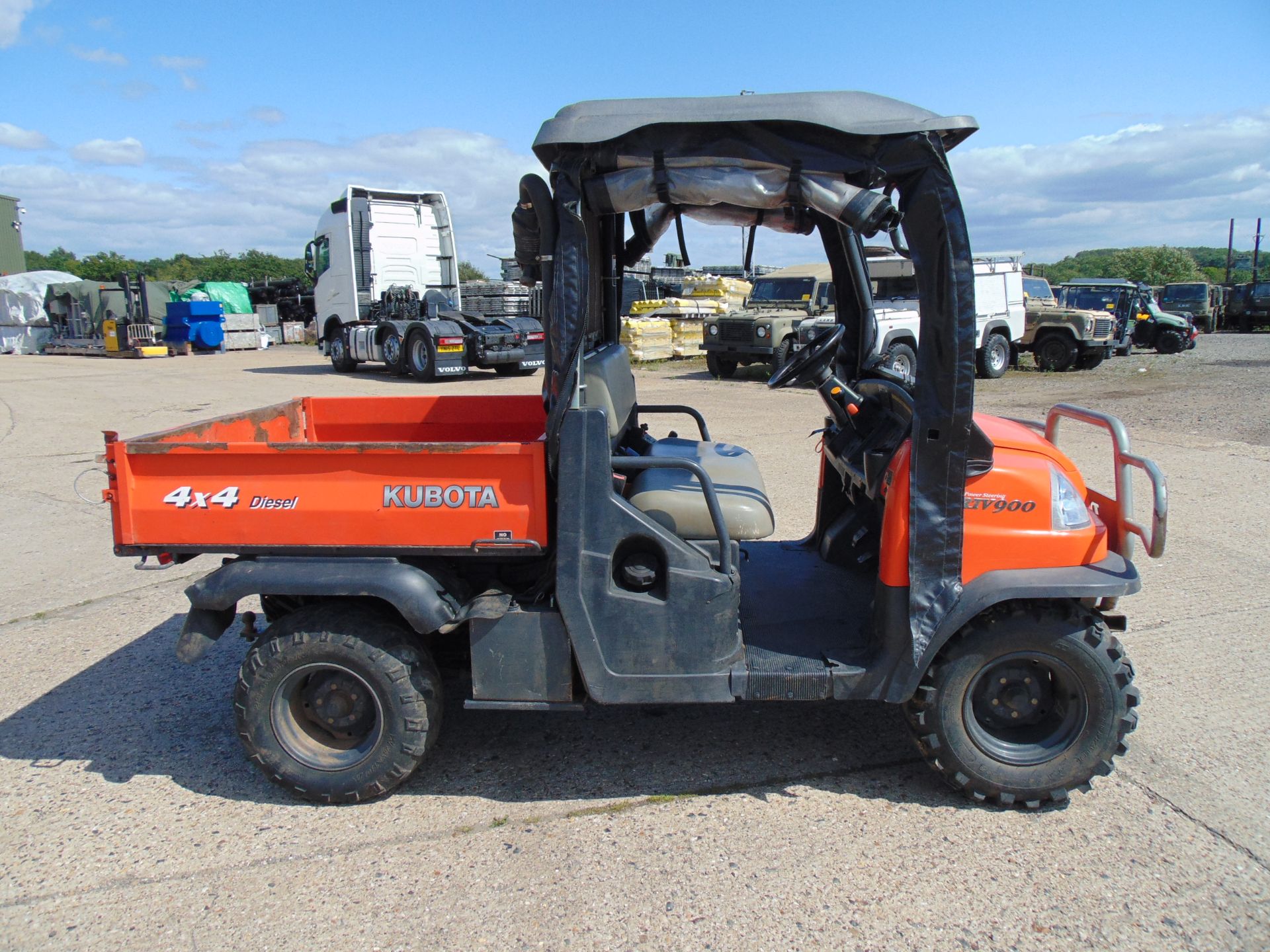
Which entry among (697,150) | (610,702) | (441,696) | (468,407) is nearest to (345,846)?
(441,696)

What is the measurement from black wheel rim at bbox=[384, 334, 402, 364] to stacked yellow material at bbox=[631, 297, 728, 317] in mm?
6867

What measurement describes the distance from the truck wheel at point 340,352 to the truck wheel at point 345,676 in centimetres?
1773

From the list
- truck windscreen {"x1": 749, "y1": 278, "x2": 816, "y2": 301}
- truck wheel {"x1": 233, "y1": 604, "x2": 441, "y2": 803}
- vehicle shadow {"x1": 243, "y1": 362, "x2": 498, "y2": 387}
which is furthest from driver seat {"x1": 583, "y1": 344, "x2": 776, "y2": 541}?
truck windscreen {"x1": 749, "y1": 278, "x2": 816, "y2": 301}

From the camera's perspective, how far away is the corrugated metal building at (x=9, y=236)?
39750 millimetres

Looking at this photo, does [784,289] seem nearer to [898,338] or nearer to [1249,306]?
[898,338]

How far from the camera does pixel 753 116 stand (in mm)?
2828

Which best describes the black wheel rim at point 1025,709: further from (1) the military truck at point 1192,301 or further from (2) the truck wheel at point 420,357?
(1) the military truck at point 1192,301

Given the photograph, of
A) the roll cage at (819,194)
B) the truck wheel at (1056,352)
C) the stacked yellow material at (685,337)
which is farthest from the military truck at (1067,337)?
the roll cage at (819,194)

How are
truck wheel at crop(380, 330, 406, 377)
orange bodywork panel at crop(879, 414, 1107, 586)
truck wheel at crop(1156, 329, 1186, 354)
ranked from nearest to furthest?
orange bodywork panel at crop(879, 414, 1107, 586) → truck wheel at crop(380, 330, 406, 377) → truck wheel at crop(1156, 329, 1186, 354)

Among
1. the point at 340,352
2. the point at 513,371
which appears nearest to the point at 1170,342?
the point at 513,371

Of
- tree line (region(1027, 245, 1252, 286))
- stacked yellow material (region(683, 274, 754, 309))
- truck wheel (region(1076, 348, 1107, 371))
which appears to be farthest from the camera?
tree line (region(1027, 245, 1252, 286))

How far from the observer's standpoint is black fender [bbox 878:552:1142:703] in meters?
2.98

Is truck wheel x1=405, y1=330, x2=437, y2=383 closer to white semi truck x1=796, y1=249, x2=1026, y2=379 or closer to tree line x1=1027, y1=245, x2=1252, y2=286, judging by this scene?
white semi truck x1=796, y1=249, x2=1026, y2=379

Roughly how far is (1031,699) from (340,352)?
63.5 ft
